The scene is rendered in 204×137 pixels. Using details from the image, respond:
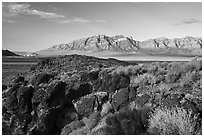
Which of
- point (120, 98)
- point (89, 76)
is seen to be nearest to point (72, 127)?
point (120, 98)

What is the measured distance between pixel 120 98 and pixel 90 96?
60.8 inches

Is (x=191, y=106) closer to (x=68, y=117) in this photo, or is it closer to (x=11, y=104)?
(x=68, y=117)

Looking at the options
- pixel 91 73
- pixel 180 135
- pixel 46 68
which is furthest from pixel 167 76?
pixel 46 68

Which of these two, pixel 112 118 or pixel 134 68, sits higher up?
pixel 134 68

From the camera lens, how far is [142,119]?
8.98 meters

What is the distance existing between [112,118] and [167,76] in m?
4.61

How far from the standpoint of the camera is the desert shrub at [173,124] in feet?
25.9

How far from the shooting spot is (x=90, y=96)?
13148mm

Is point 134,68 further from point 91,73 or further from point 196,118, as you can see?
point 196,118

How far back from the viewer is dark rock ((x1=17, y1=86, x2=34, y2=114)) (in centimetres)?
1345

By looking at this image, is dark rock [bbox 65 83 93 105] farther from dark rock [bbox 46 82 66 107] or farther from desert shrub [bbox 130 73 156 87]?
desert shrub [bbox 130 73 156 87]

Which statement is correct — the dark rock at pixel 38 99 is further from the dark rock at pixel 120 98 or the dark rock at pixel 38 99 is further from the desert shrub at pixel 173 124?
the desert shrub at pixel 173 124

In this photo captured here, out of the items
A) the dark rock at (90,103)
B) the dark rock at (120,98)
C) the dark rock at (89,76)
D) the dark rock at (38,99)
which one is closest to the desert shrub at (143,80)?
the dark rock at (120,98)

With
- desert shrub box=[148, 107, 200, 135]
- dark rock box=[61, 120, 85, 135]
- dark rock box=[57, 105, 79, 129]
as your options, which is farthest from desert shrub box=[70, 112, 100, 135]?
desert shrub box=[148, 107, 200, 135]
